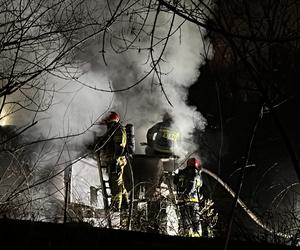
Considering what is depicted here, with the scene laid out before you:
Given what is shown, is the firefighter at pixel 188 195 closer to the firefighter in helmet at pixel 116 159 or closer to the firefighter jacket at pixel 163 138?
the firefighter in helmet at pixel 116 159

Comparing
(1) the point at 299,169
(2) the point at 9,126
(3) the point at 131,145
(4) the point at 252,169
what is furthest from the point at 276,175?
(1) the point at 299,169

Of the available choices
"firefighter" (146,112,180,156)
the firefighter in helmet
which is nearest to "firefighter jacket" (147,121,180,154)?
"firefighter" (146,112,180,156)

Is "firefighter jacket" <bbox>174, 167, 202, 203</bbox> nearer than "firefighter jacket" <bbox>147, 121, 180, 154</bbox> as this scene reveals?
Yes

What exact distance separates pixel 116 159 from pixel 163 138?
10.5 ft

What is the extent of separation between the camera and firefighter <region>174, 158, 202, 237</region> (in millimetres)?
8648

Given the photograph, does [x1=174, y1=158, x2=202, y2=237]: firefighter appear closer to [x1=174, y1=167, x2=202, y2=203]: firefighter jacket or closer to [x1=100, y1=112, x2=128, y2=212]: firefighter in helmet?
[x1=174, y1=167, x2=202, y2=203]: firefighter jacket

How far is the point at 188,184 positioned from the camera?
1021 cm

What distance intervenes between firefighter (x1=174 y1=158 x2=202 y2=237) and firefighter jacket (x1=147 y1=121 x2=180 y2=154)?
6.10ft

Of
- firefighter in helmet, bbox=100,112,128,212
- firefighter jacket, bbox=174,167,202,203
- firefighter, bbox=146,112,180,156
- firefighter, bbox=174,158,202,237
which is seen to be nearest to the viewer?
firefighter, bbox=174,158,202,237

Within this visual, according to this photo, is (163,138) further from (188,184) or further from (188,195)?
(188,195)

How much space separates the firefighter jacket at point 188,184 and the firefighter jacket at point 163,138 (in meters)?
2.23

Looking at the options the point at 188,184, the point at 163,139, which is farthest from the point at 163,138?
the point at 188,184

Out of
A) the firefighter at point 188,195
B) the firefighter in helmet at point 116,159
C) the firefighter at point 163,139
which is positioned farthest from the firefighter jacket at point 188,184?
the firefighter at point 163,139

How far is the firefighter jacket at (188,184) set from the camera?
9875 millimetres
